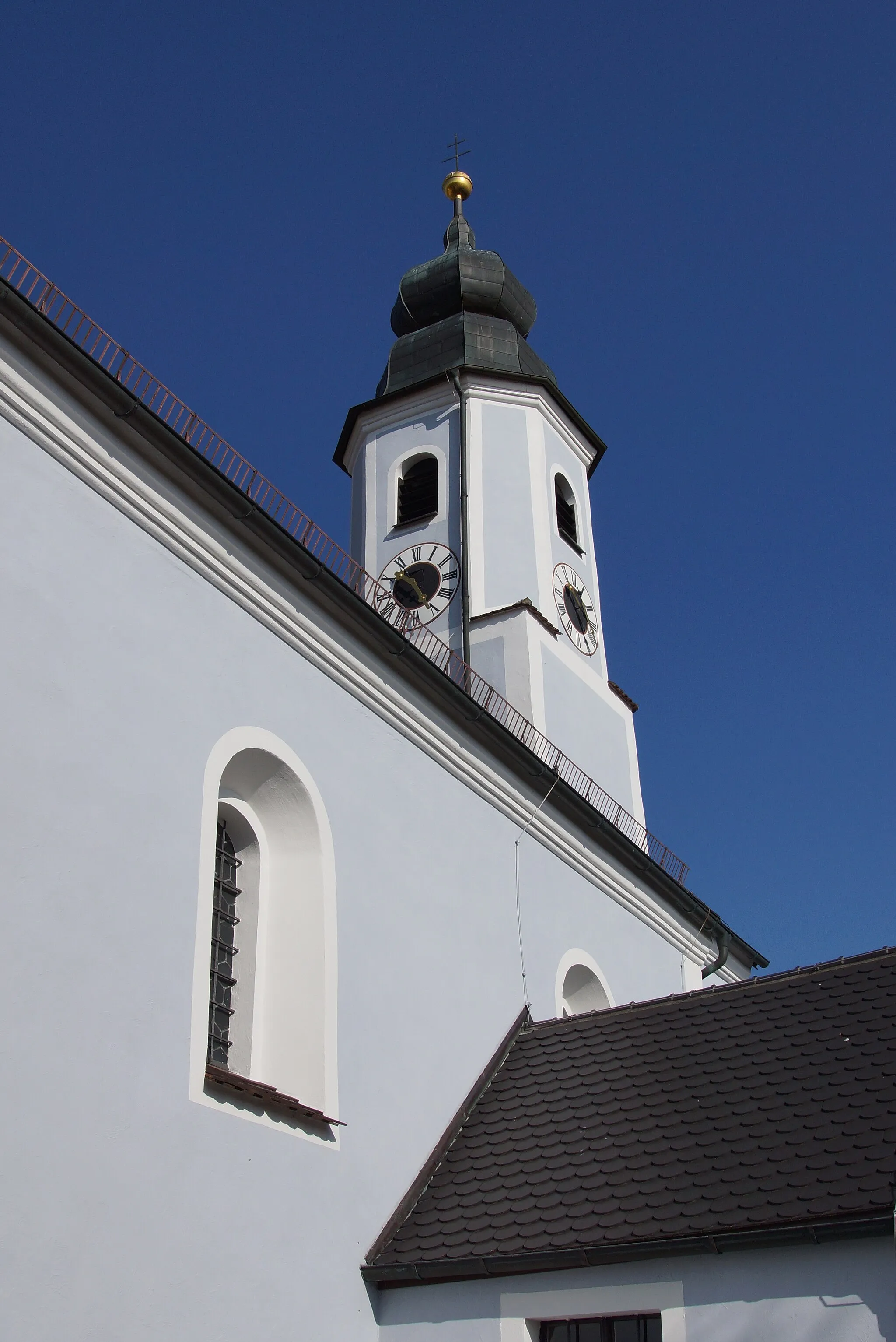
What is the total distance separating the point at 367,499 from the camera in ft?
64.0

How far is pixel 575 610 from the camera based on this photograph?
1844 cm

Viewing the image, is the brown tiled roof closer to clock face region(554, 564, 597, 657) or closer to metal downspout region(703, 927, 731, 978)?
metal downspout region(703, 927, 731, 978)

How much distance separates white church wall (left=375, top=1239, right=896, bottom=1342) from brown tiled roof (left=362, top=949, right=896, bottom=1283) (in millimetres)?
108

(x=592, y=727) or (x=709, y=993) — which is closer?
(x=709, y=993)

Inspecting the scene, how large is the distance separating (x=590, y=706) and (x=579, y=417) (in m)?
4.86

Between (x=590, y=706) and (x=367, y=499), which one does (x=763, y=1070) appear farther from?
(x=367, y=499)

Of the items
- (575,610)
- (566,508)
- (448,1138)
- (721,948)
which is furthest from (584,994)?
(566,508)

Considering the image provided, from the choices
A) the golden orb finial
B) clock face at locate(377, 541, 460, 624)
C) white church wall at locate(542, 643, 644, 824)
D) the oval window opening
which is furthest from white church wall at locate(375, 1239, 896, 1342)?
the golden orb finial

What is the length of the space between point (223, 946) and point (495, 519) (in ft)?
32.8

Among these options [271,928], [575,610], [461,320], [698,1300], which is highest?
[461,320]

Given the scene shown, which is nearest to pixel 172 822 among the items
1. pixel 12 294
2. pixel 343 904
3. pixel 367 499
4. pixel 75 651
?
pixel 75 651

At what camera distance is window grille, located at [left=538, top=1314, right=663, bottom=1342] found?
8.06 metres

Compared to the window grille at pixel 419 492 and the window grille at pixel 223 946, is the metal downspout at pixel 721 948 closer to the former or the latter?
the window grille at pixel 419 492

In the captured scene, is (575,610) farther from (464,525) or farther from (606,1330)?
(606,1330)
